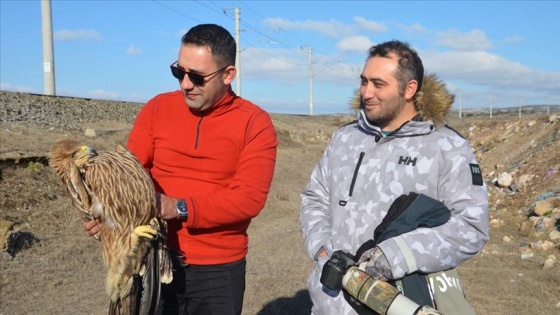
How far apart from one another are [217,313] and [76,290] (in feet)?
13.8

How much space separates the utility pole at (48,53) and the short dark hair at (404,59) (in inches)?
872

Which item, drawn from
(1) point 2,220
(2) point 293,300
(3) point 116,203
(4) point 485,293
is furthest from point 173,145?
(1) point 2,220

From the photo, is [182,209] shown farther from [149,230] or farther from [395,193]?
[395,193]

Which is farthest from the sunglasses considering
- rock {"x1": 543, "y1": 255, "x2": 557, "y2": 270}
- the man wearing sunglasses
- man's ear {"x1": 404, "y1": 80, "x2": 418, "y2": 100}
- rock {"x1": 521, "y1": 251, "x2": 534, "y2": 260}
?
rock {"x1": 521, "y1": 251, "x2": 534, "y2": 260}

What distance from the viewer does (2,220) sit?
28.5 ft

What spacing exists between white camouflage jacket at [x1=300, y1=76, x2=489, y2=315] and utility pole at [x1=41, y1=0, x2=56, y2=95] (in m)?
22.0

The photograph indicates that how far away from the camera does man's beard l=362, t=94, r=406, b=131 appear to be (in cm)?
325

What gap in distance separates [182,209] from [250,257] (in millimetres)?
5897

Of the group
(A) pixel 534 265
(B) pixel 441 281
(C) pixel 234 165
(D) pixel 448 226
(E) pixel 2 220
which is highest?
(C) pixel 234 165

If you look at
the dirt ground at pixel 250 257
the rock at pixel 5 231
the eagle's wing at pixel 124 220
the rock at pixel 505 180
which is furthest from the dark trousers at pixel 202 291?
the rock at pixel 505 180

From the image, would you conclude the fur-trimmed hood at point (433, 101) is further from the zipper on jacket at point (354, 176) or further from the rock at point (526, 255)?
the rock at point (526, 255)

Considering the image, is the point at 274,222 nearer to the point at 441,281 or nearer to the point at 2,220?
the point at 2,220

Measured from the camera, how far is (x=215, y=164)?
136 inches

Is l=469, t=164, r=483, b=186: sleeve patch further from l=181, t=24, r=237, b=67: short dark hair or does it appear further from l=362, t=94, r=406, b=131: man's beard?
l=181, t=24, r=237, b=67: short dark hair
